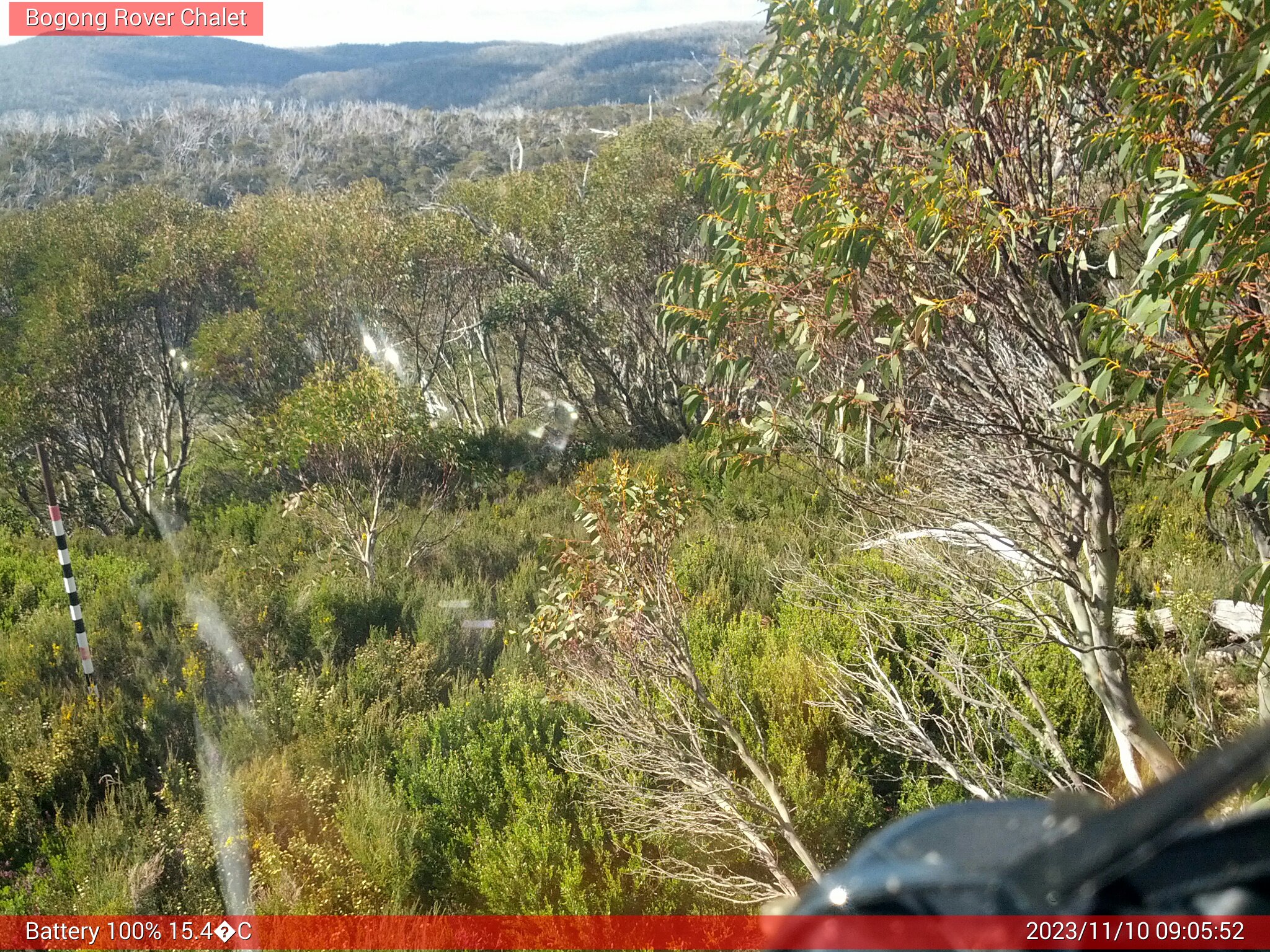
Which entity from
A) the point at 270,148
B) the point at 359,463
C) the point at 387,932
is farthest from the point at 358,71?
the point at 387,932

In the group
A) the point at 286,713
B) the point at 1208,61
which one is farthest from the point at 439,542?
the point at 1208,61

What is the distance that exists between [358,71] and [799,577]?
9565 centimetres

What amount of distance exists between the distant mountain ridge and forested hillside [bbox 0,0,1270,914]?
58608mm

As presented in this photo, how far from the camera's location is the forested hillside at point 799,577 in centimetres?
300

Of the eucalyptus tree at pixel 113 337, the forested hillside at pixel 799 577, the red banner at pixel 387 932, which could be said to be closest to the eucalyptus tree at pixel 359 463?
the forested hillside at pixel 799 577

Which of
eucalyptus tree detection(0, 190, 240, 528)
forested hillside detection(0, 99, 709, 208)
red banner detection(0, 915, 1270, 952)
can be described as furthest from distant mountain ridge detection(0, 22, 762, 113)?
red banner detection(0, 915, 1270, 952)

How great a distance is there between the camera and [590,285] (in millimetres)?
18500

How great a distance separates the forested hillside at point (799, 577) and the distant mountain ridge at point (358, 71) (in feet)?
192

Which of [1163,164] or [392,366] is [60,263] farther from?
[1163,164]

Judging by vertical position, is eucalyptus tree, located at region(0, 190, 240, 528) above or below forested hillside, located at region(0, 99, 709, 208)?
below

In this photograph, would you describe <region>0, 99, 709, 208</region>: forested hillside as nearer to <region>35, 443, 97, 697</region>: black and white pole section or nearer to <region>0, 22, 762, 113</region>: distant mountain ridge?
<region>0, 22, 762, 113</region>: distant mountain ridge

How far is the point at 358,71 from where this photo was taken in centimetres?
8894

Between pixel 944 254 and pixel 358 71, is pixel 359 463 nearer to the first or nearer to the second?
pixel 944 254

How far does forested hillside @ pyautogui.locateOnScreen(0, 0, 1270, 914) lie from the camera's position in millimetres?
3002
